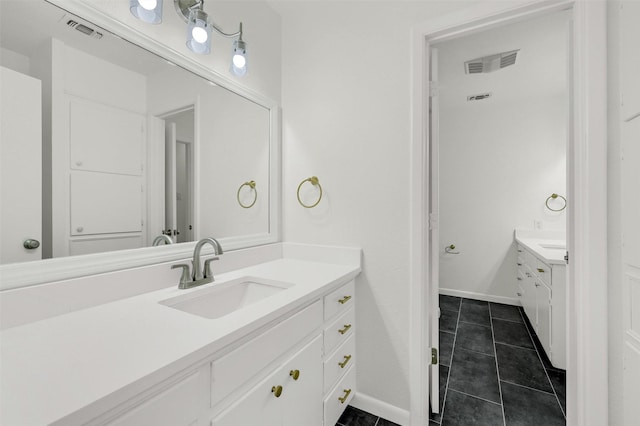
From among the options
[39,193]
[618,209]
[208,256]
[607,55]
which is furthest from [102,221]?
[607,55]

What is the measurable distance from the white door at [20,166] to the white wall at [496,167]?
2.82 meters

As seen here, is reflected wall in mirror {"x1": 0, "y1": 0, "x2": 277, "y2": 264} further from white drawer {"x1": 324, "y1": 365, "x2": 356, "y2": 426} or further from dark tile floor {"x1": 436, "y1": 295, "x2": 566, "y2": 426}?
dark tile floor {"x1": 436, "y1": 295, "x2": 566, "y2": 426}

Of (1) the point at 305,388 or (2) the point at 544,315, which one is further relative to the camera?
(2) the point at 544,315

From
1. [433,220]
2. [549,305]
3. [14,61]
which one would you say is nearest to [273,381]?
[433,220]

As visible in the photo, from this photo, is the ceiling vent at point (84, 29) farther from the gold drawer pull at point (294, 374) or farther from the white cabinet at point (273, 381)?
the gold drawer pull at point (294, 374)

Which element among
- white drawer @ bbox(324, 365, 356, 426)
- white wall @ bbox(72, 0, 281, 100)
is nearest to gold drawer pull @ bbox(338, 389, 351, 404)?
white drawer @ bbox(324, 365, 356, 426)

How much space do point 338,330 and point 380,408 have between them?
59cm

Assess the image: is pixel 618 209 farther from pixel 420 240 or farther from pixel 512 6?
pixel 512 6

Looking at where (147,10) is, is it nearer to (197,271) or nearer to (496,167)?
(197,271)

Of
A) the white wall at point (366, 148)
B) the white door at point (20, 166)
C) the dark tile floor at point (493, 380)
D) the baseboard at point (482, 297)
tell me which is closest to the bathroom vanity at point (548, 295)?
the dark tile floor at point (493, 380)

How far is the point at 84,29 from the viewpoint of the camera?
0.96 meters

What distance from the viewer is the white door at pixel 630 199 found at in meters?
0.93

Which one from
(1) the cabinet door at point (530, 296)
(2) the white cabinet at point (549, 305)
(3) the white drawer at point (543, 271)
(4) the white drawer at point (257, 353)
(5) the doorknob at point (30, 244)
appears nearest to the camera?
(4) the white drawer at point (257, 353)

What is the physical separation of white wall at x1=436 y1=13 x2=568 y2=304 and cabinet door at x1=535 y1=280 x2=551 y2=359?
1.15 m
